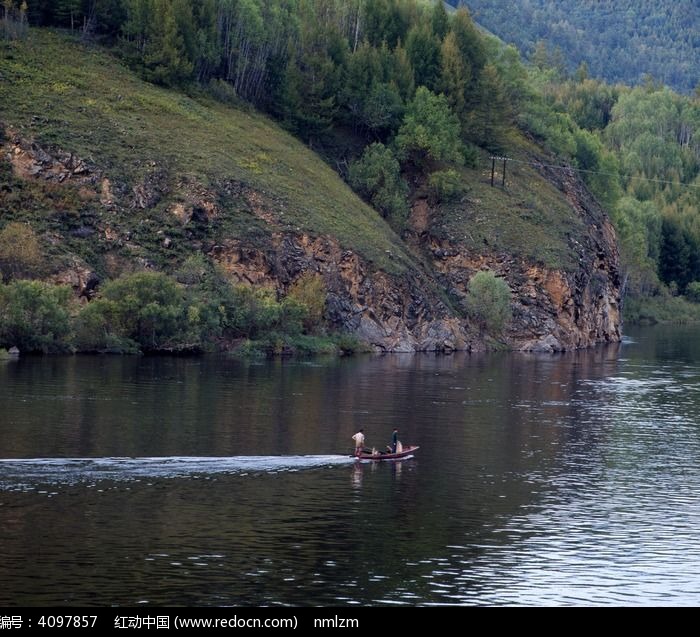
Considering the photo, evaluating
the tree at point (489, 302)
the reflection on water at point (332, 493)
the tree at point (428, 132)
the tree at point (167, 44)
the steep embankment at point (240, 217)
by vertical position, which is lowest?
→ the reflection on water at point (332, 493)

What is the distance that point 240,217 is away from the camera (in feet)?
422

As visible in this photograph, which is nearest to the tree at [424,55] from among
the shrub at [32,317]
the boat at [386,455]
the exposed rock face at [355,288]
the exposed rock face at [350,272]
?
the exposed rock face at [350,272]

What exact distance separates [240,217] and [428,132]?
3621 centimetres

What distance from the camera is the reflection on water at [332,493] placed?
41.2 metres

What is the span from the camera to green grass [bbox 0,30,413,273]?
124 m

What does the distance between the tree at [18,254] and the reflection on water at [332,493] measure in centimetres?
1785

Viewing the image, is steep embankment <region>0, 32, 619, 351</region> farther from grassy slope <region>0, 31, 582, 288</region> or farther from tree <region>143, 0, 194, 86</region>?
tree <region>143, 0, 194, 86</region>

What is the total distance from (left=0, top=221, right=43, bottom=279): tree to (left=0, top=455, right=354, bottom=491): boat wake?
55995 millimetres

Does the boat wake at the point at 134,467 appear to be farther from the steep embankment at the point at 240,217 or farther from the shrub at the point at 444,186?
the shrub at the point at 444,186

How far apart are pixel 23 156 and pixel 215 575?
90325 millimetres

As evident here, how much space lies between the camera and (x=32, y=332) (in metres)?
102

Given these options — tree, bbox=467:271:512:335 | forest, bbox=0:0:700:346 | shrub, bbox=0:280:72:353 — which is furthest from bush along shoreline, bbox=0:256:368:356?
forest, bbox=0:0:700:346

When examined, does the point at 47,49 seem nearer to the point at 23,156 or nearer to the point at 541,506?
the point at 23,156
